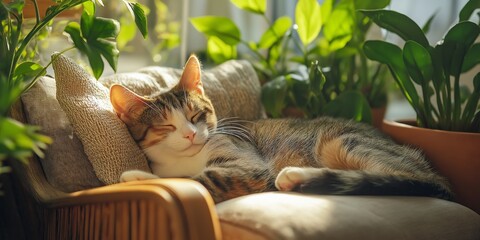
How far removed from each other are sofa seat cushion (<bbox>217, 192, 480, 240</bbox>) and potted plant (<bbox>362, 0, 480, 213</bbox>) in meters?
0.27

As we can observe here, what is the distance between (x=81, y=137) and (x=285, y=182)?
540 mm

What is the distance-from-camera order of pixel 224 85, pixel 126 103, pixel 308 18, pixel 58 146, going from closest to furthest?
pixel 58 146, pixel 126 103, pixel 224 85, pixel 308 18

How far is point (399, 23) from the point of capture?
166cm

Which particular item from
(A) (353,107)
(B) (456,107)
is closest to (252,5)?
(A) (353,107)

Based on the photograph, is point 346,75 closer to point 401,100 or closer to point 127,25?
point 401,100

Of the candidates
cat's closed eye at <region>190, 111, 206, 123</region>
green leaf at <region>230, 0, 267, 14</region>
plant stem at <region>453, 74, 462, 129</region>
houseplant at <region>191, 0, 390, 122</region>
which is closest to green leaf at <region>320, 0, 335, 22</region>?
houseplant at <region>191, 0, 390, 122</region>

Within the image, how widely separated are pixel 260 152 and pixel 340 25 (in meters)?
0.81

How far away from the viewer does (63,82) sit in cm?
142

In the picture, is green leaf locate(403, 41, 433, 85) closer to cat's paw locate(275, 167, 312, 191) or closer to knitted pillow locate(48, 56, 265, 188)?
cat's paw locate(275, 167, 312, 191)

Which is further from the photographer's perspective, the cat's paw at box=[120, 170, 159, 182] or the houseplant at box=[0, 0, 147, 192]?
the cat's paw at box=[120, 170, 159, 182]

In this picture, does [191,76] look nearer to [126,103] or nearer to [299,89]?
[126,103]

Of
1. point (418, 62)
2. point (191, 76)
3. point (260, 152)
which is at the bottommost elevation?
point (260, 152)

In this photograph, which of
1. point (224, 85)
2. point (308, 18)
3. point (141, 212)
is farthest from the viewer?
point (308, 18)

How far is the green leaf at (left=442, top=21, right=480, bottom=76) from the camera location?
156 cm
